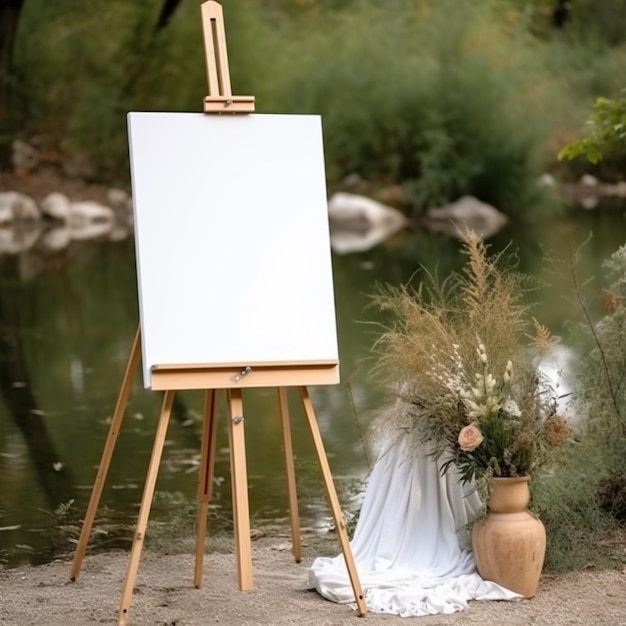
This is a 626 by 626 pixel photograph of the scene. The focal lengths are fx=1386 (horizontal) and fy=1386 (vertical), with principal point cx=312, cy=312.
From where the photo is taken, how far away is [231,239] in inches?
170

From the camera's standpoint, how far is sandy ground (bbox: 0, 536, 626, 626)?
4195 millimetres

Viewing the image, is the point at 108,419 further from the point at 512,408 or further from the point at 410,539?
the point at 512,408

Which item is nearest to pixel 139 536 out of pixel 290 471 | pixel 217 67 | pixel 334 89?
pixel 290 471

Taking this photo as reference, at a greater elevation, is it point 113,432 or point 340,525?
point 113,432

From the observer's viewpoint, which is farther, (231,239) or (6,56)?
(6,56)

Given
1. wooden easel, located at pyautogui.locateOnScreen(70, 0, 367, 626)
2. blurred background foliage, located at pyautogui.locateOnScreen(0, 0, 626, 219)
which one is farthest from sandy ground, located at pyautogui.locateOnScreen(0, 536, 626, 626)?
blurred background foliage, located at pyautogui.locateOnScreen(0, 0, 626, 219)

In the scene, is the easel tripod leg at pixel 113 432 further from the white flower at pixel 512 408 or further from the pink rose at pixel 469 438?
the white flower at pixel 512 408

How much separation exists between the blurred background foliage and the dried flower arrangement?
70.8 feet

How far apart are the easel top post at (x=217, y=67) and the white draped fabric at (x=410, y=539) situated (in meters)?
1.25

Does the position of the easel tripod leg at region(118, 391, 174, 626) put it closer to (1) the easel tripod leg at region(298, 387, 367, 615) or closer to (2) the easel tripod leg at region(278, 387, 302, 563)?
(1) the easel tripod leg at region(298, 387, 367, 615)

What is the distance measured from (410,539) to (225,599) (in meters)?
0.66

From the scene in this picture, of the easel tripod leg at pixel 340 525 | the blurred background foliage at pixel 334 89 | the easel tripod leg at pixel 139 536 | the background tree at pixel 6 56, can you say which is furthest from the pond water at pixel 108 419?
the blurred background foliage at pixel 334 89

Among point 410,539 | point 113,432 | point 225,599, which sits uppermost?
point 113,432

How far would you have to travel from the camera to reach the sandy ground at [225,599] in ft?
13.8
